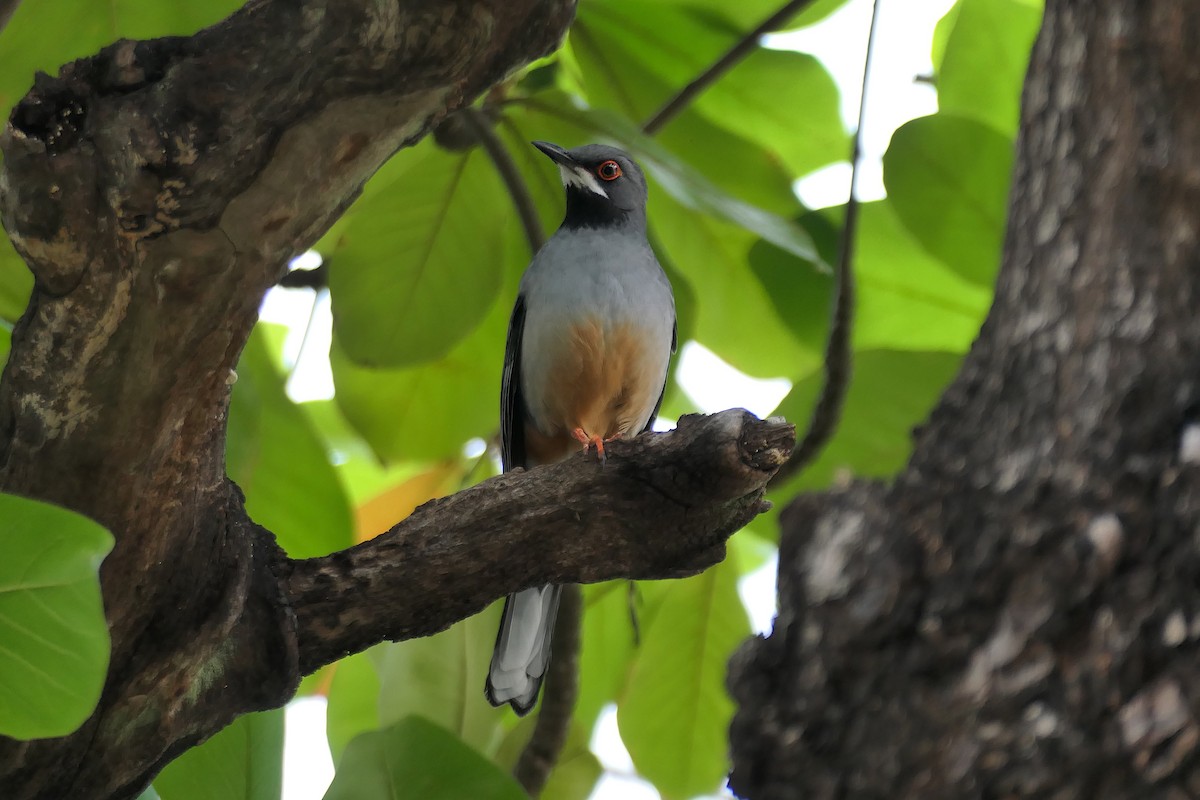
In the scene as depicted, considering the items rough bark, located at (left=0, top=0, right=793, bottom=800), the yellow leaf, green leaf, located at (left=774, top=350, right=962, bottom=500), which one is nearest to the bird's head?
the yellow leaf

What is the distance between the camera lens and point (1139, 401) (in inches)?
71.8

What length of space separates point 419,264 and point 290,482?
81cm

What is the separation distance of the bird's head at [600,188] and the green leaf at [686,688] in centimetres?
137

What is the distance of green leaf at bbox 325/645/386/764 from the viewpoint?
344cm

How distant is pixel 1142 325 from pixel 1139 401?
17 centimetres

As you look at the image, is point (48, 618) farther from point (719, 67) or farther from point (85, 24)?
point (719, 67)

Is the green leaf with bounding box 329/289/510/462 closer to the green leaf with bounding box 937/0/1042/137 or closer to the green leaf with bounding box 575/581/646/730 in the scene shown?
the green leaf with bounding box 575/581/646/730

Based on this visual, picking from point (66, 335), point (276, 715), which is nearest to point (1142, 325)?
point (66, 335)

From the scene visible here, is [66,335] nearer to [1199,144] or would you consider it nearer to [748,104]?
[1199,144]

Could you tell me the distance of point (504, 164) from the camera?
3328 millimetres

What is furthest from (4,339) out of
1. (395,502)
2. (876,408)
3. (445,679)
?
(876,408)

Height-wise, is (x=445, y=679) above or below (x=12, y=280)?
below

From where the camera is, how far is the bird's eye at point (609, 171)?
14.5 feet

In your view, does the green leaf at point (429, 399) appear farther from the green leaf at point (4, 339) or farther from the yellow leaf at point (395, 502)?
the green leaf at point (4, 339)
